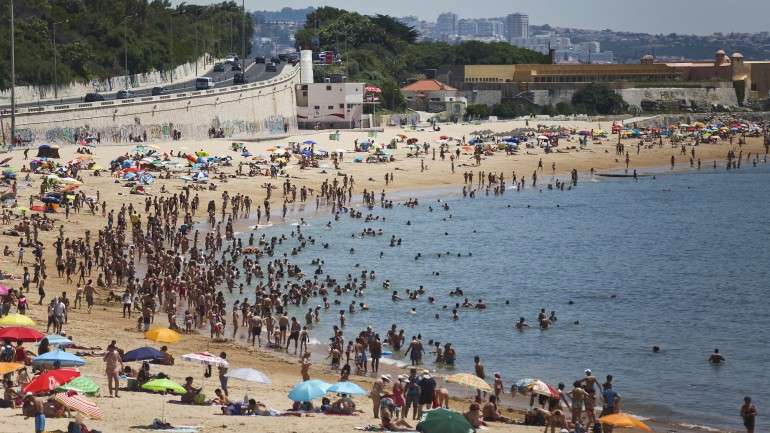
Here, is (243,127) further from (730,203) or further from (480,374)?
(480,374)

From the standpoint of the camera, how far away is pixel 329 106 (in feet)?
329

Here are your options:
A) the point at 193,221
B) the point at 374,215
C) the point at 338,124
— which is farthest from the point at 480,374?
the point at 338,124

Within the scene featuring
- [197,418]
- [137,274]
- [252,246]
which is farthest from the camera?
[252,246]

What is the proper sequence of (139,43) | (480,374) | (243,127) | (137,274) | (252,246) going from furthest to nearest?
(139,43), (243,127), (252,246), (137,274), (480,374)

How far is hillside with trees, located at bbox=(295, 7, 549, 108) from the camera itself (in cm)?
14175

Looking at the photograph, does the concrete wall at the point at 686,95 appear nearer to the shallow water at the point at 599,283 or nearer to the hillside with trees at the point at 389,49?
the hillside with trees at the point at 389,49

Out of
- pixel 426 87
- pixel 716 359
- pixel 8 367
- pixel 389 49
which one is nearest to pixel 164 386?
pixel 8 367

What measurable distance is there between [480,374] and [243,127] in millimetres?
59505

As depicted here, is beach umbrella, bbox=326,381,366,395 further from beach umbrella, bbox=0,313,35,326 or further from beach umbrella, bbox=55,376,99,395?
beach umbrella, bbox=0,313,35,326

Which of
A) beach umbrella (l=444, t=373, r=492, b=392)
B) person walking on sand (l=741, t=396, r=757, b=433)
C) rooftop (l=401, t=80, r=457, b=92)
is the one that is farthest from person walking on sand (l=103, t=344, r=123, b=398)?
rooftop (l=401, t=80, r=457, b=92)

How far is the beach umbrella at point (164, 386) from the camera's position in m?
24.2

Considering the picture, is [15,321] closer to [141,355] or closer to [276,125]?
[141,355]

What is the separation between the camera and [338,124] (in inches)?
3935

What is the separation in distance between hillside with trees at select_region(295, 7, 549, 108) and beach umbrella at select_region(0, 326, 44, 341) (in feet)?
349
